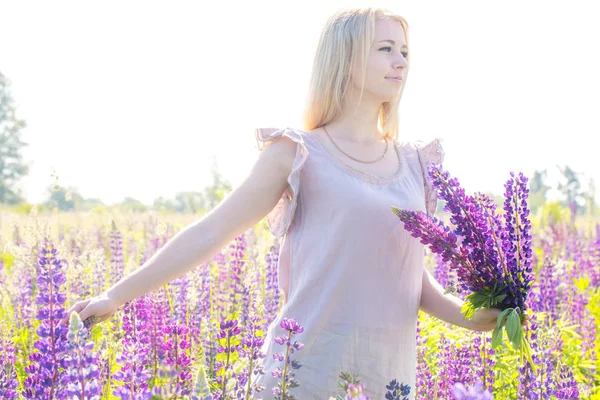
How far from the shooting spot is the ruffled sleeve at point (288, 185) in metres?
2.69

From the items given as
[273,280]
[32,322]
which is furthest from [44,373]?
[273,280]

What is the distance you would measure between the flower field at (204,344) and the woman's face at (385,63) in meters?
0.91

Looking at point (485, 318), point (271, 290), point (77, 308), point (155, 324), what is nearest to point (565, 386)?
point (485, 318)

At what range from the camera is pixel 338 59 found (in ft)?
9.64

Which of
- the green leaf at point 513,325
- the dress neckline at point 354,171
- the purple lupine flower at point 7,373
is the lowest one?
the purple lupine flower at point 7,373

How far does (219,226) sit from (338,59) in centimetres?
91

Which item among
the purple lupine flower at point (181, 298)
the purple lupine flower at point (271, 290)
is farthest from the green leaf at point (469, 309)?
the purple lupine flower at point (271, 290)

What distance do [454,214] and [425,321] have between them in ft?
7.99

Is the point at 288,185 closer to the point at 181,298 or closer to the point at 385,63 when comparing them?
the point at 385,63

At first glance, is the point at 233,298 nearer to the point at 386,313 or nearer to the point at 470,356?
the point at 470,356

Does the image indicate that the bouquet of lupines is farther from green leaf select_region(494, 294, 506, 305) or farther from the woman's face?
the woman's face

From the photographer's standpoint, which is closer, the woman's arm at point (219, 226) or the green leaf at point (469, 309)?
the green leaf at point (469, 309)

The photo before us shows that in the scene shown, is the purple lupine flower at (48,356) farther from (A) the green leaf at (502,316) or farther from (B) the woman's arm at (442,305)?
(B) the woman's arm at (442,305)

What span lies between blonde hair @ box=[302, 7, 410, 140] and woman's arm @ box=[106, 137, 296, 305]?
0.32 meters
